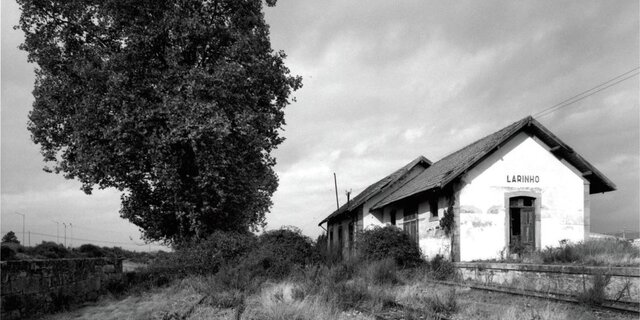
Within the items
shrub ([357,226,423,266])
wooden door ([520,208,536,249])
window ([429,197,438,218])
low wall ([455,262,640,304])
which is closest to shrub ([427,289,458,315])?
low wall ([455,262,640,304])

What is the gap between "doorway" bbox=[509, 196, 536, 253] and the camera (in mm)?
19375

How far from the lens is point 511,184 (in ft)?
64.8

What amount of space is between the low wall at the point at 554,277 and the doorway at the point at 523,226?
2.76 m

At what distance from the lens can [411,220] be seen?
23.8 m

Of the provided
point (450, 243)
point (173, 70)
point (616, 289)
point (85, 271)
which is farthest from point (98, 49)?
point (616, 289)

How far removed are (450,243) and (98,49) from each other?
15.4 meters

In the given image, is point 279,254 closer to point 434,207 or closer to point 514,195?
point 434,207

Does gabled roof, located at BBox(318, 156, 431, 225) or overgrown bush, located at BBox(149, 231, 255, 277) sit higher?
gabled roof, located at BBox(318, 156, 431, 225)

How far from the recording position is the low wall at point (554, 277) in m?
11.2

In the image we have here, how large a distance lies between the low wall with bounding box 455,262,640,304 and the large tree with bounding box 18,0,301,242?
31.4ft

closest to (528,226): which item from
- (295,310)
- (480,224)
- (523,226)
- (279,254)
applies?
(523,226)

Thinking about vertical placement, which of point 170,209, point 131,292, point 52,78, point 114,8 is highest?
point 114,8

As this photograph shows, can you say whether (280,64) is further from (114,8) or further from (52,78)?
(52,78)

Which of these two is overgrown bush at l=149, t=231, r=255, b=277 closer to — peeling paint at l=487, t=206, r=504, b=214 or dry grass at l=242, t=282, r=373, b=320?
dry grass at l=242, t=282, r=373, b=320
